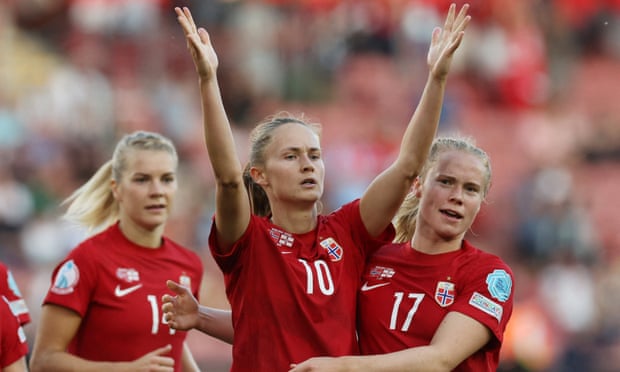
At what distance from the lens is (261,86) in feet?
43.0

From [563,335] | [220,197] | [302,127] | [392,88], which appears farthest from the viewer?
[392,88]

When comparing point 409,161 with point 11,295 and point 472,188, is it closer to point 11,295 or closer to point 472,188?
point 472,188

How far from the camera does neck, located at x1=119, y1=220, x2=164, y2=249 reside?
18.4 ft

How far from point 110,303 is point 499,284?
1.90 m

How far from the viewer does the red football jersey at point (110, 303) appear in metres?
5.25

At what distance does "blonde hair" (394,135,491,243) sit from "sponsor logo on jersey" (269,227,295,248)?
0.61 meters

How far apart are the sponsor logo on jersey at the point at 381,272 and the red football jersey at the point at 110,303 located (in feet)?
4.20

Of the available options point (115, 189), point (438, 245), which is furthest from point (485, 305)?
point (115, 189)

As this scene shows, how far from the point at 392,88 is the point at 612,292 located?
11.3ft

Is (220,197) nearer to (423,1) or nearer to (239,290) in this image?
(239,290)

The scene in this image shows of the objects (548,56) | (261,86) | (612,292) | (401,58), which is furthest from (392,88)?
(612,292)

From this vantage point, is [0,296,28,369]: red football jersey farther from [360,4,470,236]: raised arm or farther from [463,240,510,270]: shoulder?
[463,240,510,270]: shoulder

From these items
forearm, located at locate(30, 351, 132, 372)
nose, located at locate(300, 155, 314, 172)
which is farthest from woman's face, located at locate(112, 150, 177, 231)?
nose, located at locate(300, 155, 314, 172)

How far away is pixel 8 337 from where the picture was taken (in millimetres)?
4629
